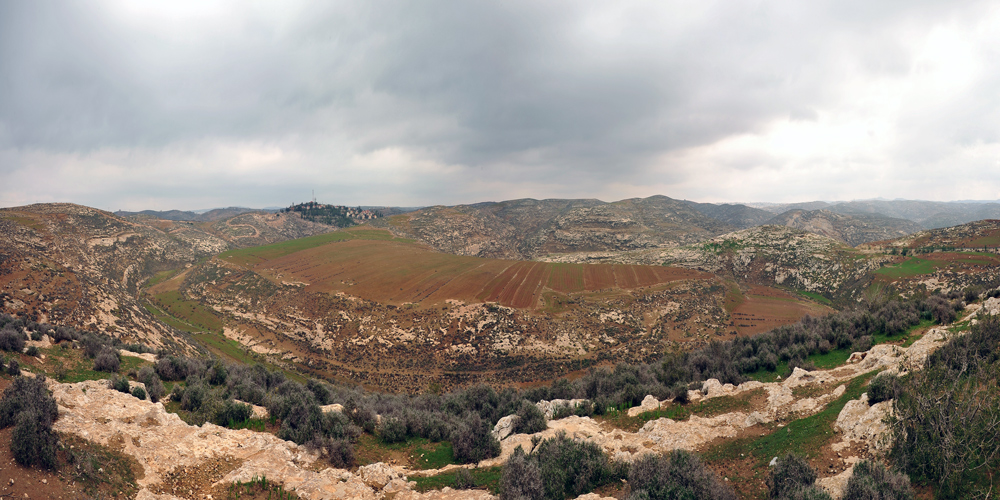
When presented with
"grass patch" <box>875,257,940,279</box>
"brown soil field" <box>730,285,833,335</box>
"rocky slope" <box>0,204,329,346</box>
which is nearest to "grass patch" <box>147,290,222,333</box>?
"rocky slope" <box>0,204,329,346</box>

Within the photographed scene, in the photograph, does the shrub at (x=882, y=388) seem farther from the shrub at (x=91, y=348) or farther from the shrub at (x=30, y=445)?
the shrub at (x=91, y=348)

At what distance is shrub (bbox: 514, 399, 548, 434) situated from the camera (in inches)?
509

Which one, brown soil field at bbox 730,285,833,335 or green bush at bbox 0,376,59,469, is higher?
green bush at bbox 0,376,59,469

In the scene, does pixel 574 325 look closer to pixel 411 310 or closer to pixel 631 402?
pixel 411 310

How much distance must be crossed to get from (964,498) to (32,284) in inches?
2035

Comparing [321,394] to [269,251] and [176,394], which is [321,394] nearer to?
[176,394]

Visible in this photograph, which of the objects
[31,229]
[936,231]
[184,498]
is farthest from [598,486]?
[31,229]

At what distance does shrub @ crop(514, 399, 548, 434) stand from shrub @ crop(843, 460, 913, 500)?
8.58 m

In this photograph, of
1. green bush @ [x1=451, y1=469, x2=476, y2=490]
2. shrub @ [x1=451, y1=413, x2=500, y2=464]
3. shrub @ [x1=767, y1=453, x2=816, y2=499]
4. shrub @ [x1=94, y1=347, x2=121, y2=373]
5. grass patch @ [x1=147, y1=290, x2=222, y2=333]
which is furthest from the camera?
grass patch @ [x1=147, y1=290, x2=222, y2=333]

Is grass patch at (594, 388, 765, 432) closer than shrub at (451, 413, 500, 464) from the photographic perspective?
No

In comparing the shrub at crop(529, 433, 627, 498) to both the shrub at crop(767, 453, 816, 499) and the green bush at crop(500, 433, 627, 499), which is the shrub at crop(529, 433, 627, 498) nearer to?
the green bush at crop(500, 433, 627, 499)

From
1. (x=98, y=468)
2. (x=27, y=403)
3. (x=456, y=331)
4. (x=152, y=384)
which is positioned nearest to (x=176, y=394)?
(x=152, y=384)

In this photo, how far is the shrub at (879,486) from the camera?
20.1 ft

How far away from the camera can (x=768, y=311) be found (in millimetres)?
46656
